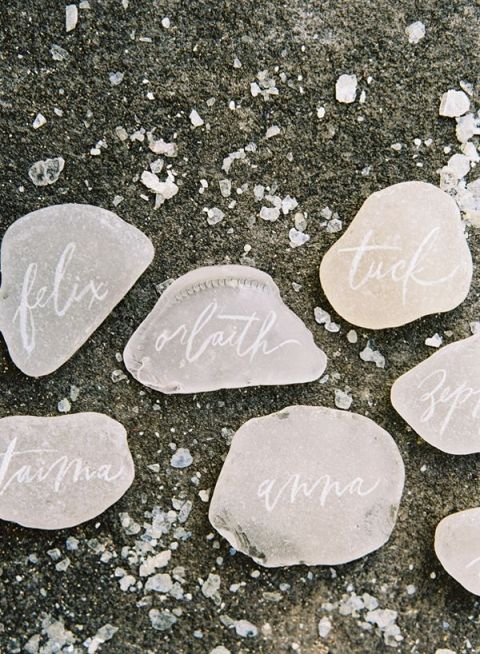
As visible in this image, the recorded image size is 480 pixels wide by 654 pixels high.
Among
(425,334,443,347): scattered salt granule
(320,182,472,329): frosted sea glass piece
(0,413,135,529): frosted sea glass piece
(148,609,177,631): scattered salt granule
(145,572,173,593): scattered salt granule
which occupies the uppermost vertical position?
(320,182,472,329): frosted sea glass piece

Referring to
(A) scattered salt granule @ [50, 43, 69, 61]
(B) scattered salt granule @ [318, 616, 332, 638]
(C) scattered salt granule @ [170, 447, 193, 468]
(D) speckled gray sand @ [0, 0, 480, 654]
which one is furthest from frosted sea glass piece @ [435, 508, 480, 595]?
(A) scattered salt granule @ [50, 43, 69, 61]

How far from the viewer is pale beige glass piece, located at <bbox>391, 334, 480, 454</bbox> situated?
74 centimetres

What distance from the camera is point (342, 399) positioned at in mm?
764

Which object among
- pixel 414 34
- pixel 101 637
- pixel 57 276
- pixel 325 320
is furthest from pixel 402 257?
pixel 101 637

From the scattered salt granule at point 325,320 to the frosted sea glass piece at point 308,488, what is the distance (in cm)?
8

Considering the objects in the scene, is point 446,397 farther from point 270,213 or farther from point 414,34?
point 414,34

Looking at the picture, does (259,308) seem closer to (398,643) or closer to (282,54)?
(282,54)

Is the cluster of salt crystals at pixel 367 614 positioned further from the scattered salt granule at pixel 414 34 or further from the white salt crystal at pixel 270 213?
the scattered salt granule at pixel 414 34

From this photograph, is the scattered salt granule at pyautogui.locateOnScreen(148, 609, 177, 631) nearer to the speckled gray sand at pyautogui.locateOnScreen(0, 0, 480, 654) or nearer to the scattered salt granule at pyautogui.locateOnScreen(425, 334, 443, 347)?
the speckled gray sand at pyautogui.locateOnScreen(0, 0, 480, 654)

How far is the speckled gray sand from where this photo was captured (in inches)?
29.2

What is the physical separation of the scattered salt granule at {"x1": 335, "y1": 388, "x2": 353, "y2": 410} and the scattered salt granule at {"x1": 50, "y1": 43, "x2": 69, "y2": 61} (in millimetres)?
411

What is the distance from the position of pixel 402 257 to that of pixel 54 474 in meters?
0.39

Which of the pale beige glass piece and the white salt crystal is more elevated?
the white salt crystal

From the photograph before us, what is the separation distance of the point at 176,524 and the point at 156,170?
13.4 inches
